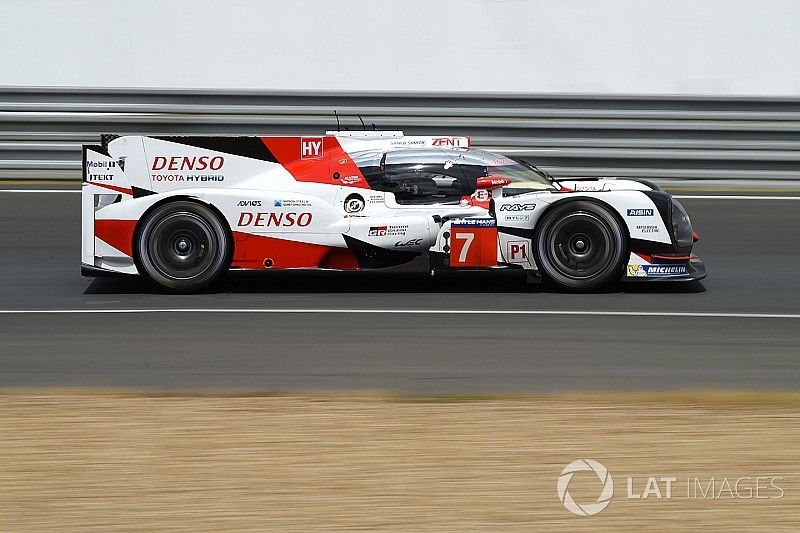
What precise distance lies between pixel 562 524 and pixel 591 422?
4.43 ft

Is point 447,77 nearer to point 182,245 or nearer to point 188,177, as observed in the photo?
point 188,177

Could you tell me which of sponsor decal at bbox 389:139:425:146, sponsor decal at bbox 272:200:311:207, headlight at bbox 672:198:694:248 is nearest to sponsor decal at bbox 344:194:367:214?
sponsor decal at bbox 272:200:311:207

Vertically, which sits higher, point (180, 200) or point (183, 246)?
point (180, 200)

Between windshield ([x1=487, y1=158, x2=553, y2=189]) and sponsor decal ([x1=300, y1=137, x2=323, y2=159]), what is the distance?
1.28 metres

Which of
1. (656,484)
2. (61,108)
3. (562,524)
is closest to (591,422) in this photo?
(656,484)

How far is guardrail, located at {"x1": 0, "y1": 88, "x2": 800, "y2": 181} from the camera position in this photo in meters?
13.4

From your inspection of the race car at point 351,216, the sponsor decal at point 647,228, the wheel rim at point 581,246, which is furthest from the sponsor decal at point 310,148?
the sponsor decal at point 647,228

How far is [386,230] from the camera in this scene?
370 inches

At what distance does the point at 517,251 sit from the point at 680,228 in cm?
118

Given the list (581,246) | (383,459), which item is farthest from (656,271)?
(383,459)

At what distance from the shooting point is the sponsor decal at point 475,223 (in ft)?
30.5

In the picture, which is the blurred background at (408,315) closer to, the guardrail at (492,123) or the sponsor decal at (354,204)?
the guardrail at (492,123)

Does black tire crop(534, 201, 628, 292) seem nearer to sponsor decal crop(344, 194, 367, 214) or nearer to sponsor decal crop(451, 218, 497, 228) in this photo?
sponsor decal crop(451, 218, 497, 228)

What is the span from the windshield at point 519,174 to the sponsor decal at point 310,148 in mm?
1284
